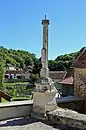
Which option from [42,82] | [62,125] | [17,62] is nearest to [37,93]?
[42,82]

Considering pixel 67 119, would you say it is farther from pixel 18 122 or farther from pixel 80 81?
pixel 80 81

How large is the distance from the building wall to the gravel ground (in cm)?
400

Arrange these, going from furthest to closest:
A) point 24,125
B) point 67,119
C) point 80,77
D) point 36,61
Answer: point 36,61 < point 80,77 < point 24,125 < point 67,119

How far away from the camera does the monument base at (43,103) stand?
7.46 m

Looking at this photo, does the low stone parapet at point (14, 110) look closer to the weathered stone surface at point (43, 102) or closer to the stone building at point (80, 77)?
the weathered stone surface at point (43, 102)

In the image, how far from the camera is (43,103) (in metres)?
7.52

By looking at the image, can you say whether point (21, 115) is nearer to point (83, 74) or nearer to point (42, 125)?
point (42, 125)

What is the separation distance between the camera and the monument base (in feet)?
24.5

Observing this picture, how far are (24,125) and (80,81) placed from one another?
16.2 feet

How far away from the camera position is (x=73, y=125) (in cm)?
645

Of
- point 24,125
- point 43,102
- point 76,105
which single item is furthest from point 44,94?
point 76,105

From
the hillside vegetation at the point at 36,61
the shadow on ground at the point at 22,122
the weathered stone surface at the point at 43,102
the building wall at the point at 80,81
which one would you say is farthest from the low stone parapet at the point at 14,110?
the hillside vegetation at the point at 36,61

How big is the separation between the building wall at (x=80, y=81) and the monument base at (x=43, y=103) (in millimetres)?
3273

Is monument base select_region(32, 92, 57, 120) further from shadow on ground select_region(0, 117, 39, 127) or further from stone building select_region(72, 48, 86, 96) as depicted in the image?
stone building select_region(72, 48, 86, 96)
